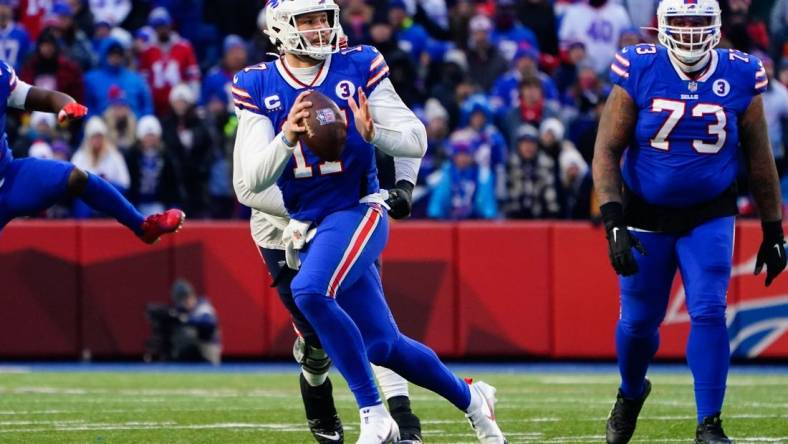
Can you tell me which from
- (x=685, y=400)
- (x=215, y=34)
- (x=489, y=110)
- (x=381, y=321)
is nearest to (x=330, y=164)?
(x=381, y=321)

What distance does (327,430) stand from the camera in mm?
6781

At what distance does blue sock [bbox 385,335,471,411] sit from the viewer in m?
5.94

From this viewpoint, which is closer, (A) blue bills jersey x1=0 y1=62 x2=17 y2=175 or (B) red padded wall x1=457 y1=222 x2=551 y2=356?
(A) blue bills jersey x1=0 y1=62 x2=17 y2=175

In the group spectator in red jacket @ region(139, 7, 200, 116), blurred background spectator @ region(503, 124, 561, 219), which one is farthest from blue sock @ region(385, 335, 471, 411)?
spectator in red jacket @ region(139, 7, 200, 116)

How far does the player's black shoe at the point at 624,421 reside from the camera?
261 inches

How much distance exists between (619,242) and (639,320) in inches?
15.3

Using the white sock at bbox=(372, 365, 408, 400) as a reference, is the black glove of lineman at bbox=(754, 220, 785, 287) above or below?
above

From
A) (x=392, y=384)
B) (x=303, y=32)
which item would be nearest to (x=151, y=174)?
(x=392, y=384)

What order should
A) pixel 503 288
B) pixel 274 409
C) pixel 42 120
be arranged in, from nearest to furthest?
1. pixel 274 409
2. pixel 503 288
3. pixel 42 120

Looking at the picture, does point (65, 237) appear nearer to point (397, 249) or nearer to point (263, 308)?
point (263, 308)

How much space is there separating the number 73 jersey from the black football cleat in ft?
5.23

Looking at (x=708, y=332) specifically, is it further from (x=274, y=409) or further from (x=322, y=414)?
(x=274, y=409)

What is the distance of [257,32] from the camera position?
15.6 metres

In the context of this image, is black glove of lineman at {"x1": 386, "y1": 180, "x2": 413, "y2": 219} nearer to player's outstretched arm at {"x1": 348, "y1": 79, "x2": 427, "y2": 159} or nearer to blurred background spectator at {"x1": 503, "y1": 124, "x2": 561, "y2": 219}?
player's outstretched arm at {"x1": 348, "y1": 79, "x2": 427, "y2": 159}
